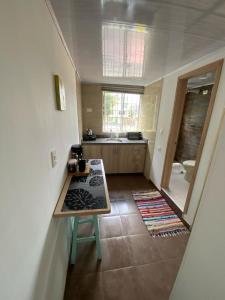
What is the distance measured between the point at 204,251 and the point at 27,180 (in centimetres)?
96

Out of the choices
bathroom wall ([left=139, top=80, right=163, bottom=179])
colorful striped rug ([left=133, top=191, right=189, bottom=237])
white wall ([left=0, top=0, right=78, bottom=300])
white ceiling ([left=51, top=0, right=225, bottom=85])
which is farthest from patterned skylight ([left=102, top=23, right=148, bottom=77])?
colorful striped rug ([left=133, top=191, right=189, bottom=237])

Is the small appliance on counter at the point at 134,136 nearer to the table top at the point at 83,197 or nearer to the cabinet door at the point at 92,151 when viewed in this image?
the cabinet door at the point at 92,151

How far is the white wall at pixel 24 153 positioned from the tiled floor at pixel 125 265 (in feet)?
1.84

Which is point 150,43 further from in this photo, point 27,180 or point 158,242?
point 158,242

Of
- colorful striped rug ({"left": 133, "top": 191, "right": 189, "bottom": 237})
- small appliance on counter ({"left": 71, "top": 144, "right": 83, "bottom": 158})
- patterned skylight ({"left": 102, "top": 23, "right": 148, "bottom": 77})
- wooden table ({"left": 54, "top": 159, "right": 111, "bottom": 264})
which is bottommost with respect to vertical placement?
colorful striped rug ({"left": 133, "top": 191, "right": 189, "bottom": 237})

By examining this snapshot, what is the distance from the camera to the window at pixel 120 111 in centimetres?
354

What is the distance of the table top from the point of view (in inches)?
43.1

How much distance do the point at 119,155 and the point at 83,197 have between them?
6.85 ft

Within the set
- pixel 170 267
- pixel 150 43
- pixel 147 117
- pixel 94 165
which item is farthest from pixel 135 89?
pixel 170 267

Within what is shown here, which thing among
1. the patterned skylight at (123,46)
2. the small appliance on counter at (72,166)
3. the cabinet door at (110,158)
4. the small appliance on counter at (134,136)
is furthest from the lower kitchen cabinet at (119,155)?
the patterned skylight at (123,46)

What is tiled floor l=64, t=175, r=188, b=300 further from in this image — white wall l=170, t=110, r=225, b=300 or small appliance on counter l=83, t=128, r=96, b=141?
small appliance on counter l=83, t=128, r=96, b=141

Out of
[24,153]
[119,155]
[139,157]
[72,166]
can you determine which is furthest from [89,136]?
[24,153]

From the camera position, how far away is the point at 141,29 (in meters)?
1.12

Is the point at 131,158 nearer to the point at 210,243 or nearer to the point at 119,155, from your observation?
the point at 119,155
